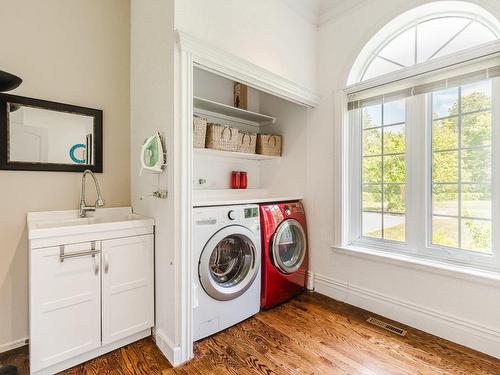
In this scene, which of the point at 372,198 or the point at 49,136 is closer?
the point at 49,136

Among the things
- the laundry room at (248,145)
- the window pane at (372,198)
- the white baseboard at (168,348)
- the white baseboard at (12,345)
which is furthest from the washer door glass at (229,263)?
the white baseboard at (12,345)

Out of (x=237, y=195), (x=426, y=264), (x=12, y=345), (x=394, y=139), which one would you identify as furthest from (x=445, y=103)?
(x=12, y=345)

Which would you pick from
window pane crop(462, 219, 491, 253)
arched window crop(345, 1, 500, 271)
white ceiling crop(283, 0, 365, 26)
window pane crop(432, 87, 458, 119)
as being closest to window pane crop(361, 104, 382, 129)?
arched window crop(345, 1, 500, 271)

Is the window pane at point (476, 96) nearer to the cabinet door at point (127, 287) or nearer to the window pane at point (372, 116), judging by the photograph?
the window pane at point (372, 116)

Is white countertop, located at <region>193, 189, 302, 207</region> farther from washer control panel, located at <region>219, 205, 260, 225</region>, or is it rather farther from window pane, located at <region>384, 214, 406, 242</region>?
window pane, located at <region>384, 214, 406, 242</region>

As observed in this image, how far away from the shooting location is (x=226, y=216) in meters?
1.97

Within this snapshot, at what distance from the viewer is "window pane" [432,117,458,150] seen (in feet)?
6.40

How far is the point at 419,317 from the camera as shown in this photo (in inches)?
79.2

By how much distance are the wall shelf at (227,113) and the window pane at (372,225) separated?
1.44 meters

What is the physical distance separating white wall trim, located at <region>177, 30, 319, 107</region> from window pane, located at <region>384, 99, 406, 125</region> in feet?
2.25

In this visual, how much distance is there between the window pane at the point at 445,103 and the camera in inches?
76.9

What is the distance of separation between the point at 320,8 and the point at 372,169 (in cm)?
167

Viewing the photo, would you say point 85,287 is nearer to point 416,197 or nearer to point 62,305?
point 62,305

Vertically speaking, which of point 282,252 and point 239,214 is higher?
point 239,214
